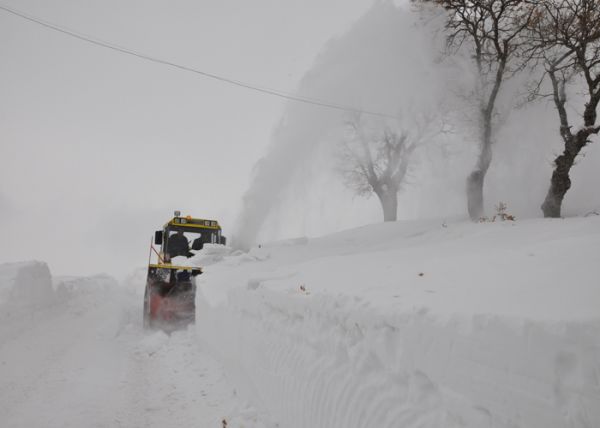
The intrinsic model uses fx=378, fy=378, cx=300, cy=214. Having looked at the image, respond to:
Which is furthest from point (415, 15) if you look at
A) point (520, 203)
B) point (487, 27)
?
point (520, 203)

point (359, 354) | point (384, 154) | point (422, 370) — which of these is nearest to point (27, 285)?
point (359, 354)

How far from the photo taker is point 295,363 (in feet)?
10.9

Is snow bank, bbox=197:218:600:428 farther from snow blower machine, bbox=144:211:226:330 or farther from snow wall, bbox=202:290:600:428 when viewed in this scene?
snow blower machine, bbox=144:211:226:330

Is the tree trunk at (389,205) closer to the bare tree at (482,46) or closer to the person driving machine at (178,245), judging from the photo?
the bare tree at (482,46)

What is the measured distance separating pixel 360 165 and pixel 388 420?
2014 cm

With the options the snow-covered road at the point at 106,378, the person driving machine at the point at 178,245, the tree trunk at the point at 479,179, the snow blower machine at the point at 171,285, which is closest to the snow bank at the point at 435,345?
the snow-covered road at the point at 106,378

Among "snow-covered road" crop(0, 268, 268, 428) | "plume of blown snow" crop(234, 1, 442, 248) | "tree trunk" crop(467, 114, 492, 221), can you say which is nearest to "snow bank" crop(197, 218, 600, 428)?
"snow-covered road" crop(0, 268, 268, 428)

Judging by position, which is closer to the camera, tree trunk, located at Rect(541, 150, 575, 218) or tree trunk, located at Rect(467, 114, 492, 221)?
tree trunk, located at Rect(541, 150, 575, 218)

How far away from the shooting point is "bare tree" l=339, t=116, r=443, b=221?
20.1 metres

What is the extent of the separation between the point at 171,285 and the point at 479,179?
9.60 metres

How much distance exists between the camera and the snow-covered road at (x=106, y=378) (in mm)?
4066

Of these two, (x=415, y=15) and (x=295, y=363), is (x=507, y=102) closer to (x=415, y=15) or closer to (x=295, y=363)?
(x=415, y=15)

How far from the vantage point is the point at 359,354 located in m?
2.54

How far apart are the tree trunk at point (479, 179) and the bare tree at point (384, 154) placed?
7690mm
